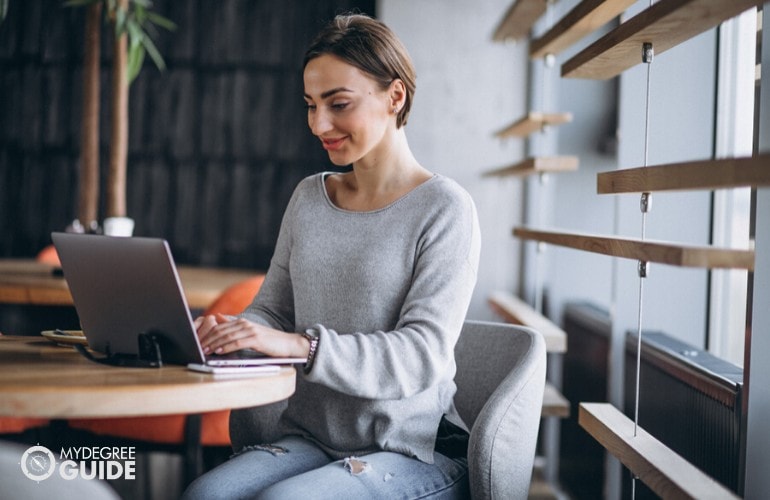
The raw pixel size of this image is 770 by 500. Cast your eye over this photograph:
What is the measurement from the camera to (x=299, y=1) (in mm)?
4934

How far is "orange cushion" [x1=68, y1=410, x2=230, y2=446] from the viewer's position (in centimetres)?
228

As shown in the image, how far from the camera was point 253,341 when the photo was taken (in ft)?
4.84

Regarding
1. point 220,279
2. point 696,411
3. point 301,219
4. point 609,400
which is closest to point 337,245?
point 301,219

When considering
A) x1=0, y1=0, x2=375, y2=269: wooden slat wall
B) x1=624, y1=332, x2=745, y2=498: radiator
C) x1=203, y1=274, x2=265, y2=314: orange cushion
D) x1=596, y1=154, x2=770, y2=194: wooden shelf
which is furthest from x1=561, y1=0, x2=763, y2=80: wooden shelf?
A: x1=0, y1=0, x2=375, y2=269: wooden slat wall

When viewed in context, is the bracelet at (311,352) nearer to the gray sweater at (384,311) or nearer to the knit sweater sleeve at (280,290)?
the gray sweater at (384,311)

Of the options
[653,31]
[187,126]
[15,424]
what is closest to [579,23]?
[653,31]

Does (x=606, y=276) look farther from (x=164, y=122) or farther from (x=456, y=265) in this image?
(x=164, y=122)

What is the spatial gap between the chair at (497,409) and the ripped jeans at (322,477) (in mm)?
75

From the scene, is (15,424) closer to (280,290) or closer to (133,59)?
(280,290)

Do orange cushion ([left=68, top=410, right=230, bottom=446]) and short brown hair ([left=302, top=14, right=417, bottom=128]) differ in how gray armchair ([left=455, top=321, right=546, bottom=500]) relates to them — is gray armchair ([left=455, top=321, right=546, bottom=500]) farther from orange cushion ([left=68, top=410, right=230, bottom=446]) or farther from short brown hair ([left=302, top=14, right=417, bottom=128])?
orange cushion ([left=68, top=410, right=230, bottom=446])

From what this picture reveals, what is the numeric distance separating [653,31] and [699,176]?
0.41 metres

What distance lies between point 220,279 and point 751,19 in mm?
2322

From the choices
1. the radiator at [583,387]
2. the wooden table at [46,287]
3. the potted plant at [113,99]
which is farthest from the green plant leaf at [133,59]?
the radiator at [583,387]

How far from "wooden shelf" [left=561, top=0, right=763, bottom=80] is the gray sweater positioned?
1.37 feet
